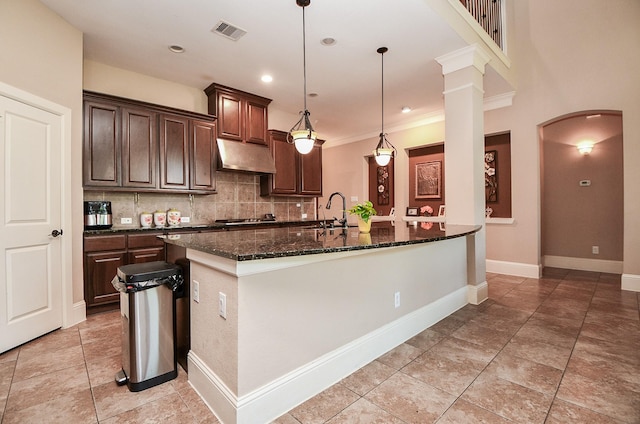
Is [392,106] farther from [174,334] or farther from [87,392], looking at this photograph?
[87,392]

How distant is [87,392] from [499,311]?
3519 millimetres

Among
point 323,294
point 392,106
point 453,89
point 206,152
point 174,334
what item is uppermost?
point 392,106

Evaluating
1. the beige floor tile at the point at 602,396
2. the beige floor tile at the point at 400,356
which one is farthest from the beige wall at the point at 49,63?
the beige floor tile at the point at 602,396

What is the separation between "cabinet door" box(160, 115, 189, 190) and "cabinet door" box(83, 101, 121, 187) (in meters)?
0.48

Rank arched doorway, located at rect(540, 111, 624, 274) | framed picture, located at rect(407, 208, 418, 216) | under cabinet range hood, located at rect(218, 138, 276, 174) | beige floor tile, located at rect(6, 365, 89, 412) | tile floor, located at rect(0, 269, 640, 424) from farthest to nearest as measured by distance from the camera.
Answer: framed picture, located at rect(407, 208, 418, 216) → arched doorway, located at rect(540, 111, 624, 274) → under cabinet range hood, located at rect(218, 138, 276, 174) → beige floor tile, located at rect(6, 365, 89, 412) → tile floor, located at rect(0, 269, 640, 424)

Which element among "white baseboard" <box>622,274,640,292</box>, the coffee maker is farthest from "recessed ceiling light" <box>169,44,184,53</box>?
"white baseboard" <box>622,274,640,292</box>

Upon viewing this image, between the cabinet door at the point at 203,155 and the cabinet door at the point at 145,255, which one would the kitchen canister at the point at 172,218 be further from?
the cabinet door at the point at 145,255

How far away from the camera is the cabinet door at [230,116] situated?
4359 millimetres

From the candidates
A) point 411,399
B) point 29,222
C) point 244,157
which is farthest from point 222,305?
point 244,157

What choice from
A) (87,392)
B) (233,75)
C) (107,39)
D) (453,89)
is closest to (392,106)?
(453,89)

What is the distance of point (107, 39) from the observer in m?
3.12

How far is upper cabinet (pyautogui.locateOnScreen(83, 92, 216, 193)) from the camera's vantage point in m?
3.31

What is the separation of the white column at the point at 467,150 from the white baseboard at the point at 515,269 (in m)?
1.57

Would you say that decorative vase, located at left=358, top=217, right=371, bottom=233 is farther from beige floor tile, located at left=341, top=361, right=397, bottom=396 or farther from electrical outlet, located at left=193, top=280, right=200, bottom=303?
electrical outlet, located at left=193, top=280, right=200, bottom=303
